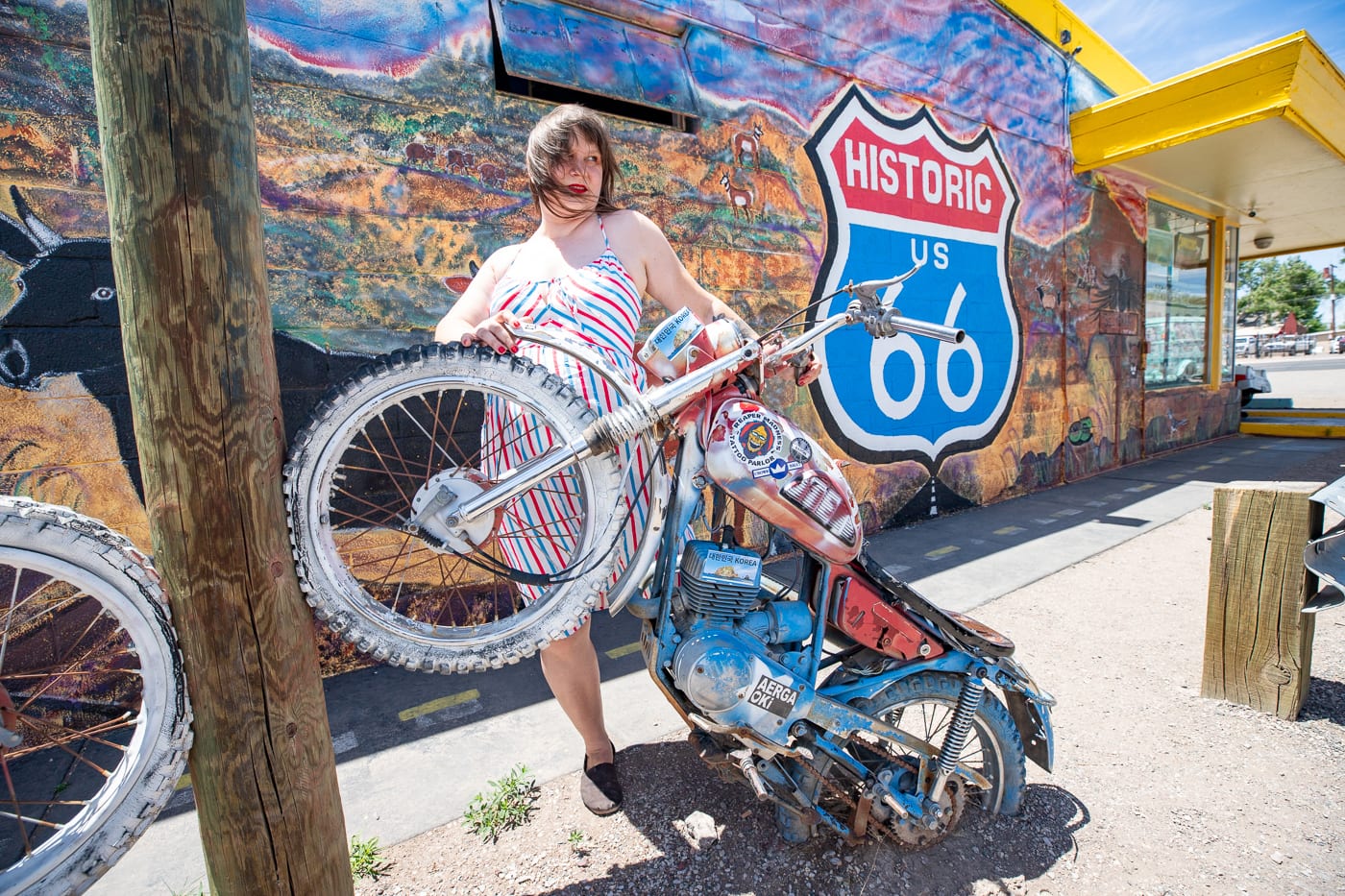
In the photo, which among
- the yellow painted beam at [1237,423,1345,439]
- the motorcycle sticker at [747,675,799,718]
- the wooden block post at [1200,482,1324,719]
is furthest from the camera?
the yellow painted beam at [1237,423,1345,439]

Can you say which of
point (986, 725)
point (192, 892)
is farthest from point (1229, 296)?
point (192, 892)

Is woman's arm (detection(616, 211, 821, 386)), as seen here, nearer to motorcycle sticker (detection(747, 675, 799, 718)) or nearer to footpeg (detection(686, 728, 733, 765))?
motorcycle sticker (detection(747, 675, 799, 718))

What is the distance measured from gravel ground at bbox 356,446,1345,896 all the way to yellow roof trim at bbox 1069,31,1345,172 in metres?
5.08

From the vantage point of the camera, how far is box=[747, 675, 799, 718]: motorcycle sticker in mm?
1573

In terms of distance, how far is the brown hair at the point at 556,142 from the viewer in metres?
1.72

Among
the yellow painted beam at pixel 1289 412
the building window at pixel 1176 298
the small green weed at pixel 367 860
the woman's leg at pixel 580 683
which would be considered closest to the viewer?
the small green weed at pixel 367 860

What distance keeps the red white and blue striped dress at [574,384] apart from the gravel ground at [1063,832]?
30.2 inches

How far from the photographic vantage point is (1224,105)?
5520 millimetres

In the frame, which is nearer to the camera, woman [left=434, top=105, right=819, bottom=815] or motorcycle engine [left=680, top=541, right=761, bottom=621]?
motorcycle engine [left=680, top=541, right=761, bottom=621]

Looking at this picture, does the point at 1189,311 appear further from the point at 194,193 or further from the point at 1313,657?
the point at 194,193

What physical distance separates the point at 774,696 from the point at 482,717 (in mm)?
1443

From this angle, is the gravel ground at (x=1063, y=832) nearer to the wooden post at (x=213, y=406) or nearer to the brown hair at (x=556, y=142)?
the wooden post at (x=213, y=406)

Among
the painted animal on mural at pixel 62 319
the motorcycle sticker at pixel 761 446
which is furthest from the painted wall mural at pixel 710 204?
the motorcycle sticker at pixel 761 446

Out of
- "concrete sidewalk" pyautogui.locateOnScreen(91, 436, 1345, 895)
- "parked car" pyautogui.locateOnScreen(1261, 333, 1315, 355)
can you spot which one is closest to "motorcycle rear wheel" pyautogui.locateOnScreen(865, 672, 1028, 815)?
"concrete sidewalk" pyautogui.locateOnScreen(91, 436, 1345, 895)
